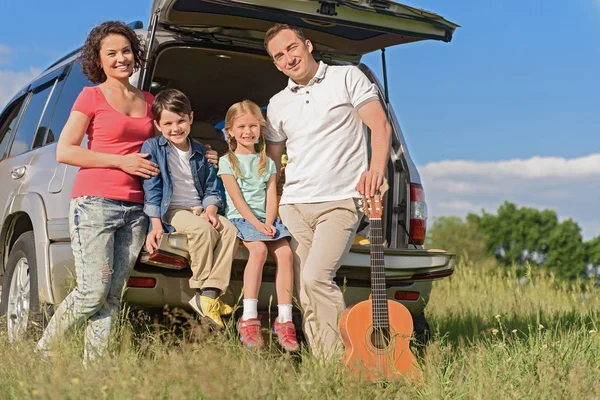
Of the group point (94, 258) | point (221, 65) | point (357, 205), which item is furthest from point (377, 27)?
point (94, 258)

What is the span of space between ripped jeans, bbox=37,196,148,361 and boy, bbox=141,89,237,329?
0.43 ft

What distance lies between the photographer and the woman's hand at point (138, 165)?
436cm

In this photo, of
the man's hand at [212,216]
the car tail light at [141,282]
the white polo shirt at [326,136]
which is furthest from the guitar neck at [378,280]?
the car tail light at [141,282]

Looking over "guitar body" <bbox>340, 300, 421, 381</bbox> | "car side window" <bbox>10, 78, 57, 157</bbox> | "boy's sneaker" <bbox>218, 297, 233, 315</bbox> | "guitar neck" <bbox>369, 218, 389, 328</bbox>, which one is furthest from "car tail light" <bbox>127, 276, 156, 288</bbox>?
"car side window" <bbox>10, 78, 57, 157</bbox>

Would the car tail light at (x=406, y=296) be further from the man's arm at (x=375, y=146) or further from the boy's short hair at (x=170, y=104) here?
the boy's short hair at (x=170, y=104)

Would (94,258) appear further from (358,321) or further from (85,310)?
(358,321)

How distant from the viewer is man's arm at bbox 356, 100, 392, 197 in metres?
4.28

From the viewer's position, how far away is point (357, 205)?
176 inches


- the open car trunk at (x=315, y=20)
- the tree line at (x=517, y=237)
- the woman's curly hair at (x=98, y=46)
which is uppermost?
the open car trunk at (x=315, y=20)

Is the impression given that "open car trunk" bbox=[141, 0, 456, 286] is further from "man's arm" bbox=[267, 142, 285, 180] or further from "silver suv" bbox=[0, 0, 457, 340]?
"man's arm" bbox=[267, 142, 285, 180]

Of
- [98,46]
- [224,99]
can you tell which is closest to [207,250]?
[98,46]

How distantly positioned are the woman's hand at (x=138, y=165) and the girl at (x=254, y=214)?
1.39ft

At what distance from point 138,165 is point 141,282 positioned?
65cm

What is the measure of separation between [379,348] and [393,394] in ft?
1.04
